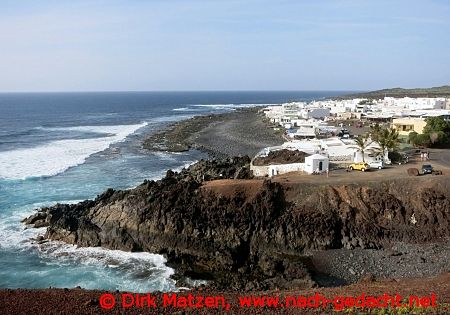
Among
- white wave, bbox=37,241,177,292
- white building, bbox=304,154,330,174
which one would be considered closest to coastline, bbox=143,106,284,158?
white building, bbox=304,154,330,174

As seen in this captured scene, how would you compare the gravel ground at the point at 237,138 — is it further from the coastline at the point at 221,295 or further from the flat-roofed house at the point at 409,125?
the coastline at the point at 221,295

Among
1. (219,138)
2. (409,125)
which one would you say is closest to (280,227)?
(409,125)

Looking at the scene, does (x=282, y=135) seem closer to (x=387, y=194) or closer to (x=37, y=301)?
(x=387, y=194)

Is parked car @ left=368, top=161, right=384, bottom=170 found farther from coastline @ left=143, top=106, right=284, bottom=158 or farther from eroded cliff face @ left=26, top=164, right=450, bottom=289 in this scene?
coastline @ left=143, top=106, right=284, bottom=158

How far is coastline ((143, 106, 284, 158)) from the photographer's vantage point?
210 feet

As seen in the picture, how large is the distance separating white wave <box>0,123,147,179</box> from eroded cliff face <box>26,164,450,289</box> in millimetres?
19029


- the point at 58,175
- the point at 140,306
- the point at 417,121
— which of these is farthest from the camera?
the point at 417,121

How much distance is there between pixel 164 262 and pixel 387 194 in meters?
14.4

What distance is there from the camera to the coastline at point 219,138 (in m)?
63.9

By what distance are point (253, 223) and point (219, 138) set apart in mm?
45968

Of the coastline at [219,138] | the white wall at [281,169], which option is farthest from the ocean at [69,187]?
the white wall at [281,169]

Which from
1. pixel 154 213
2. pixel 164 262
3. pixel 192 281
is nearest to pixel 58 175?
pixel 154 213

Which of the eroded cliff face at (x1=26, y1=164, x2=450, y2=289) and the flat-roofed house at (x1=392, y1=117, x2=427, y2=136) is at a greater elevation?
the flat-roofed house at (x1=392, y1=117, x2=427, y2=136)

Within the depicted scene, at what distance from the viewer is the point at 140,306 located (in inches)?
690
